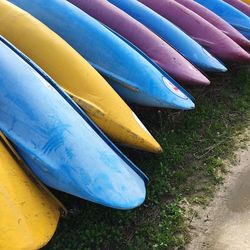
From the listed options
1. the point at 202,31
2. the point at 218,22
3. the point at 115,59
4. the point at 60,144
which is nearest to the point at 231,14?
the point at 218,22

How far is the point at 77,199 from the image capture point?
360 centimetres

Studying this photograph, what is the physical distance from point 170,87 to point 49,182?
155cm

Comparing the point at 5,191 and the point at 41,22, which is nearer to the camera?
the point at 5,191

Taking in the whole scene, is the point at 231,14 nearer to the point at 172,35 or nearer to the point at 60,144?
the point at 172,35

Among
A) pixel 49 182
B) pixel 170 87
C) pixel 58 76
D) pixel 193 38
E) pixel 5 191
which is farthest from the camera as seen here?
pixel 193 38

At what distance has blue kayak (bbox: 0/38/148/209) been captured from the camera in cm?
312

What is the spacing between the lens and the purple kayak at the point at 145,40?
4.59 m

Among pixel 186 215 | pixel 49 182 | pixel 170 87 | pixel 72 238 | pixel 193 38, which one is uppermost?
pixel 193 38

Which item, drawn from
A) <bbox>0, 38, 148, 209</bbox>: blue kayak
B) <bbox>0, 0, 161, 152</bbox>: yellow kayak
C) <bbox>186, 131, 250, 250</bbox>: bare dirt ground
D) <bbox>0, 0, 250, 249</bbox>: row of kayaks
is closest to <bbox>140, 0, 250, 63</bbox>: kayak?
<bbox>0, 0, 250, 249</bbox>: row of kayaks

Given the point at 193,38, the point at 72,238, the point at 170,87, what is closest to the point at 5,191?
the point at 72,238

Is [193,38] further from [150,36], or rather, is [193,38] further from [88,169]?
[88,169]

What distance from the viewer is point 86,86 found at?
3848 mm

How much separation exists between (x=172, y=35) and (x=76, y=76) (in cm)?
156

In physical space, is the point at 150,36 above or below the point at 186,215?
above
